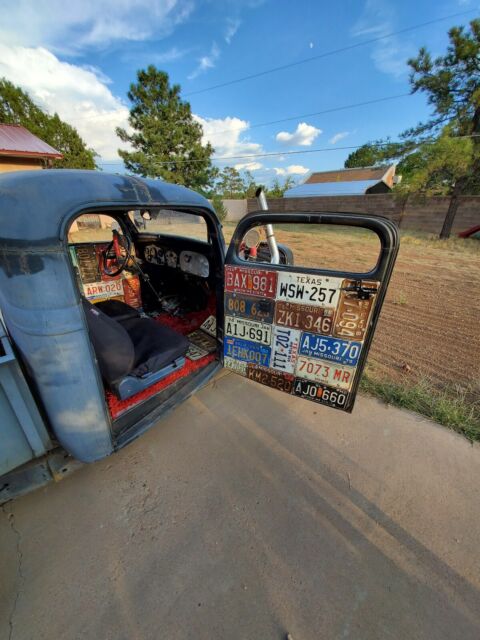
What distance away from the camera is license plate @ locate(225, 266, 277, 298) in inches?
71.8

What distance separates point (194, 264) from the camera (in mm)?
3090

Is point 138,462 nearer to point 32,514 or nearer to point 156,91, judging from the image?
point 32,514

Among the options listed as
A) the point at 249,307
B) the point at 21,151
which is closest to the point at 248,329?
the point at 249,307

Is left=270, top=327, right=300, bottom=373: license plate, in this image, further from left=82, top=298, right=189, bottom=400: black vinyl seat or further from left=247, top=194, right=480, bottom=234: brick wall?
left=247, top=194, right=480, bottom=234: brick wall

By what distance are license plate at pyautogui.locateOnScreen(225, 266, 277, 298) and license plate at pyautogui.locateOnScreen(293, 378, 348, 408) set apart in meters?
0.69

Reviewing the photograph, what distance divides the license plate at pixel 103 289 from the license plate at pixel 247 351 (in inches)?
85.3

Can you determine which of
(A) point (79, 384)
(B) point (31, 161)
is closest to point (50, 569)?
(A) point (79, 384)

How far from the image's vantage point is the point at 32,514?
1622 mm

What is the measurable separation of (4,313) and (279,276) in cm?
154

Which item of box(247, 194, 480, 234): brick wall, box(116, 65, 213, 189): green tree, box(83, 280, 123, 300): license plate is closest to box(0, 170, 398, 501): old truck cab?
box(83, 280, 123, 300): license plate

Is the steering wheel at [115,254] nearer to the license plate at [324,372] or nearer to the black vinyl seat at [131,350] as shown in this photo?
the black vinyl seat at [131,350]

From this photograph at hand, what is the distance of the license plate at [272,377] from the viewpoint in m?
2.03

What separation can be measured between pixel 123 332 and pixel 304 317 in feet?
4.05

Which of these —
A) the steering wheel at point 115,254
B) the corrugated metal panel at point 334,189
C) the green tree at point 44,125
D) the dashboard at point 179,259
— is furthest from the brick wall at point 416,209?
the green tree at point 44,125
